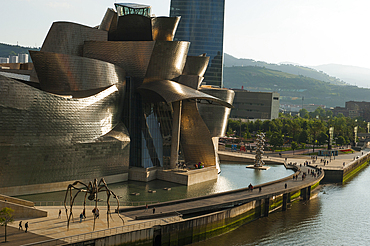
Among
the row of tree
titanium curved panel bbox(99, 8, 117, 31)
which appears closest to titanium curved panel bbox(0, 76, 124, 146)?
titanium curved panel bbox(99, 8, 117, 31)

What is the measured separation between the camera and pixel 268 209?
4062cm

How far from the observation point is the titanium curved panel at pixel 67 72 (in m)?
38.8

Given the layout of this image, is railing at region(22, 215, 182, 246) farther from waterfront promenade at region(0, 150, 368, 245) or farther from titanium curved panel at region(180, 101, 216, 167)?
titanium curved panel at region(180, 101, 216, 167)

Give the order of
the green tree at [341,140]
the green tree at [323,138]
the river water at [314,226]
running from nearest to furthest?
the river water at [314,226] < the green tree at [323,138] < the green tree at [341,140]

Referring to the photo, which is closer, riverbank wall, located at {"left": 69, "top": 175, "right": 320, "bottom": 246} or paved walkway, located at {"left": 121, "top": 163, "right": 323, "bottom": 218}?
riverbank wall, located at {"left": 69, "top": 175, "right": 320, "bottom": 246}

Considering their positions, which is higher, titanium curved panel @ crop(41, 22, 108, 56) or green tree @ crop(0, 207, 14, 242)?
titanium curved panel @ crop(41, 22, 108, 56)

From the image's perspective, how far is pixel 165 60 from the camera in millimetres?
46688

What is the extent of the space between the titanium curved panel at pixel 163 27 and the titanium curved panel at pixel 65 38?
8934 mm

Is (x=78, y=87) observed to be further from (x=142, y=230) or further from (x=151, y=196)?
(x=142, y=230)

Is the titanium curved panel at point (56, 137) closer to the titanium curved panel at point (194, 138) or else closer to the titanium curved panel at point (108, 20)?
the titanium curved panel at point (194, 138)

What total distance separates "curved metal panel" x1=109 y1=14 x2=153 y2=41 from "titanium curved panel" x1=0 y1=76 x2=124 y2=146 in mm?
9173

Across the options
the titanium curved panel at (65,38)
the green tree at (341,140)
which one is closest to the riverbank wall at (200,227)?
the titanium curved panel at (65,38)

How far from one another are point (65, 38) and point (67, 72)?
26.7 ft

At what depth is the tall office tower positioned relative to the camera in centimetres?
13000
